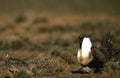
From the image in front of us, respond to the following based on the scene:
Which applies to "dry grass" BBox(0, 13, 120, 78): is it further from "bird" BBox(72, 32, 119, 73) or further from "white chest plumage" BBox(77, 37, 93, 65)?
"white chest plumage" BBox(77, 37, 93, 65)

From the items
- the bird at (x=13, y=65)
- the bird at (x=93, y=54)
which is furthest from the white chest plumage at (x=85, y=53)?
the bird at (x=13, y=65)

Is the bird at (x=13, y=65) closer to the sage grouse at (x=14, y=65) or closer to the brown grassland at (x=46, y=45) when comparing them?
the sage grouse at (x=14, y=65)

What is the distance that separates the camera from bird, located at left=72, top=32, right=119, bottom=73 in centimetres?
1380

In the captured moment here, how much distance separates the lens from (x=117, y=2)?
54031mm

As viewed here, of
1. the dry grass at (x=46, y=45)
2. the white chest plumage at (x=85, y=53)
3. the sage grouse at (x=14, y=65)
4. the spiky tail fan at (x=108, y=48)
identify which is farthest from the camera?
the dry grass at (x=46, y=45)

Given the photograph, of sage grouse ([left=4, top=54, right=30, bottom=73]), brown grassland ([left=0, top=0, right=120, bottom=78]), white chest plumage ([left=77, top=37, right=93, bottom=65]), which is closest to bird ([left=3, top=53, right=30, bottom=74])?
sage grouse ([left=4, top=54, right=30, bottom=73])

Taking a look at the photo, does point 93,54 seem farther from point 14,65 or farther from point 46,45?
point 46,45

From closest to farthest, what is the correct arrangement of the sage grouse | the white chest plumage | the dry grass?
1. the white chest plumage
2. the sage grouse
3. the dry grass

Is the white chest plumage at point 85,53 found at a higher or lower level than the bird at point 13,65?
higher

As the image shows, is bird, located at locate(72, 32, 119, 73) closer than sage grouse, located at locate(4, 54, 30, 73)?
Yes

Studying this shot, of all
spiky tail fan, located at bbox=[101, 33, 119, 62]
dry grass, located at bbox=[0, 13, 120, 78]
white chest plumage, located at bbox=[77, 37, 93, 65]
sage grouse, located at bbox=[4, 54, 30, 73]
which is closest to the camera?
white chest plumage, located at bbox=[77, 37, 93, 65]

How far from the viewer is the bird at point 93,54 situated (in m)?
13.8

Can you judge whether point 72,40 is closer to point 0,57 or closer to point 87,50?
point 0,57

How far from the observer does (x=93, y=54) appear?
13.9 metres
